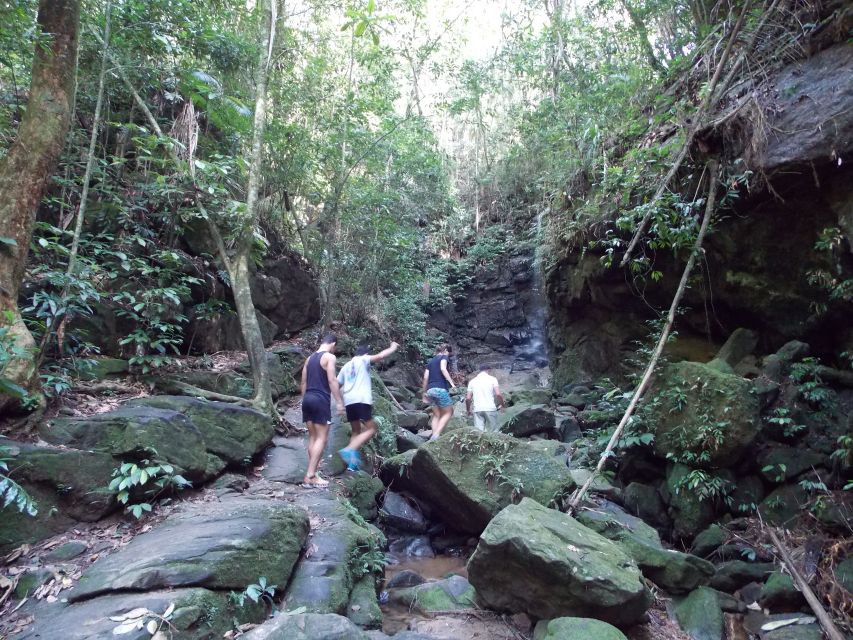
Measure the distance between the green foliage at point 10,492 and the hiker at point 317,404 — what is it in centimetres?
274

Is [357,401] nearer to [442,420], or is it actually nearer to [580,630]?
[442,420]

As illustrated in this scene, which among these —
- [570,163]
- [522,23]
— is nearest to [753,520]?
[570,163]

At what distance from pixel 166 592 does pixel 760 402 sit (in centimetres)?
678

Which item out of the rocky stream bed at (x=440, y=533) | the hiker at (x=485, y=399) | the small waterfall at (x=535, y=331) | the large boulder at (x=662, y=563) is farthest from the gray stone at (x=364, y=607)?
the small waterfall at (x=535, y=331)

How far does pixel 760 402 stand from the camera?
248 inches

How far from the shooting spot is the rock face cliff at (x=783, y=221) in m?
5.93

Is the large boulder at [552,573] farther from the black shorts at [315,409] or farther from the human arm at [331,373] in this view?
the human arm at [331,373]

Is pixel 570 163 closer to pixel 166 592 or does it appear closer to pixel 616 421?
pixel 616 421

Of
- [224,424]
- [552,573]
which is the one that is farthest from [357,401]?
[552,573]

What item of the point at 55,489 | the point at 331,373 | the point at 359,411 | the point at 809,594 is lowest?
the point at 809,594

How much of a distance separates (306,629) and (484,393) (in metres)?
6.13

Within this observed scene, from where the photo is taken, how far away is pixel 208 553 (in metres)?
3.53

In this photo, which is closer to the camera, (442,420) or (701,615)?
(701,615)

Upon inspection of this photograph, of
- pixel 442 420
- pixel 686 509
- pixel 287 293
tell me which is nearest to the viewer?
pixel 686 509
